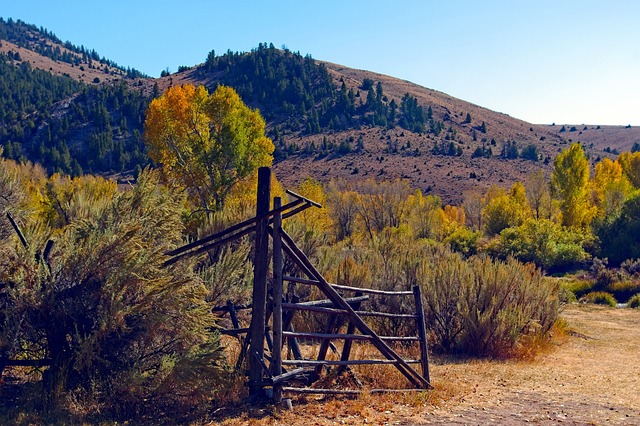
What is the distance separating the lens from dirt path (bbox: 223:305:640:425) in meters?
7.02

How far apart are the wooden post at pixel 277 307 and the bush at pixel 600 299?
2290cm

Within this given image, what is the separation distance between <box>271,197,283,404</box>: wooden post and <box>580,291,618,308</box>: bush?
Result: 22897mm

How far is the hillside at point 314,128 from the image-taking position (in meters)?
76.8

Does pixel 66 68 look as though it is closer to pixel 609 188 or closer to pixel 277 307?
pixel 609 188

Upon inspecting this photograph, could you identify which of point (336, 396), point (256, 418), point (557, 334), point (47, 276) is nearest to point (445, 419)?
point (336, 396)

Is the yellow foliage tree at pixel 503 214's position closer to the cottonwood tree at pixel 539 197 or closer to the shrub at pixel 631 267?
the cottonwood tree at pixel 539 197

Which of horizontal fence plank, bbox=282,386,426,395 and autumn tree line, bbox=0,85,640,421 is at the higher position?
autumn tree line, bbox=0,85,640,421

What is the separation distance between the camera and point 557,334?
49.7ft

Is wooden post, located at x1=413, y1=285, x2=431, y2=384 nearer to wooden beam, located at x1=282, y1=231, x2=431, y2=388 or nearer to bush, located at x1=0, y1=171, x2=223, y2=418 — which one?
wooden beam, located at x1=282, y1=231, x2=431, y2=388

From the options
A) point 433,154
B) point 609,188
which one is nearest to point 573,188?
→ point 609,188

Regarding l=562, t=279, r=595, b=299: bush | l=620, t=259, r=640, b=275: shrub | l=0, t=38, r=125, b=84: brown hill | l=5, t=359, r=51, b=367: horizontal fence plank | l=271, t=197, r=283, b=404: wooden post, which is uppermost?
l=0, t=38, r=125, b=84: brown hill

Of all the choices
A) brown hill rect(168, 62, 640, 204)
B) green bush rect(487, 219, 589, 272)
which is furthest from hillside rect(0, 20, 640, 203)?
green bush rect(487, 219, 589, 272)

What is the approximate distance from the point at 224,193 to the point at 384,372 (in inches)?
772

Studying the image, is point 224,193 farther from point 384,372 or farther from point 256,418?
point 256,418
